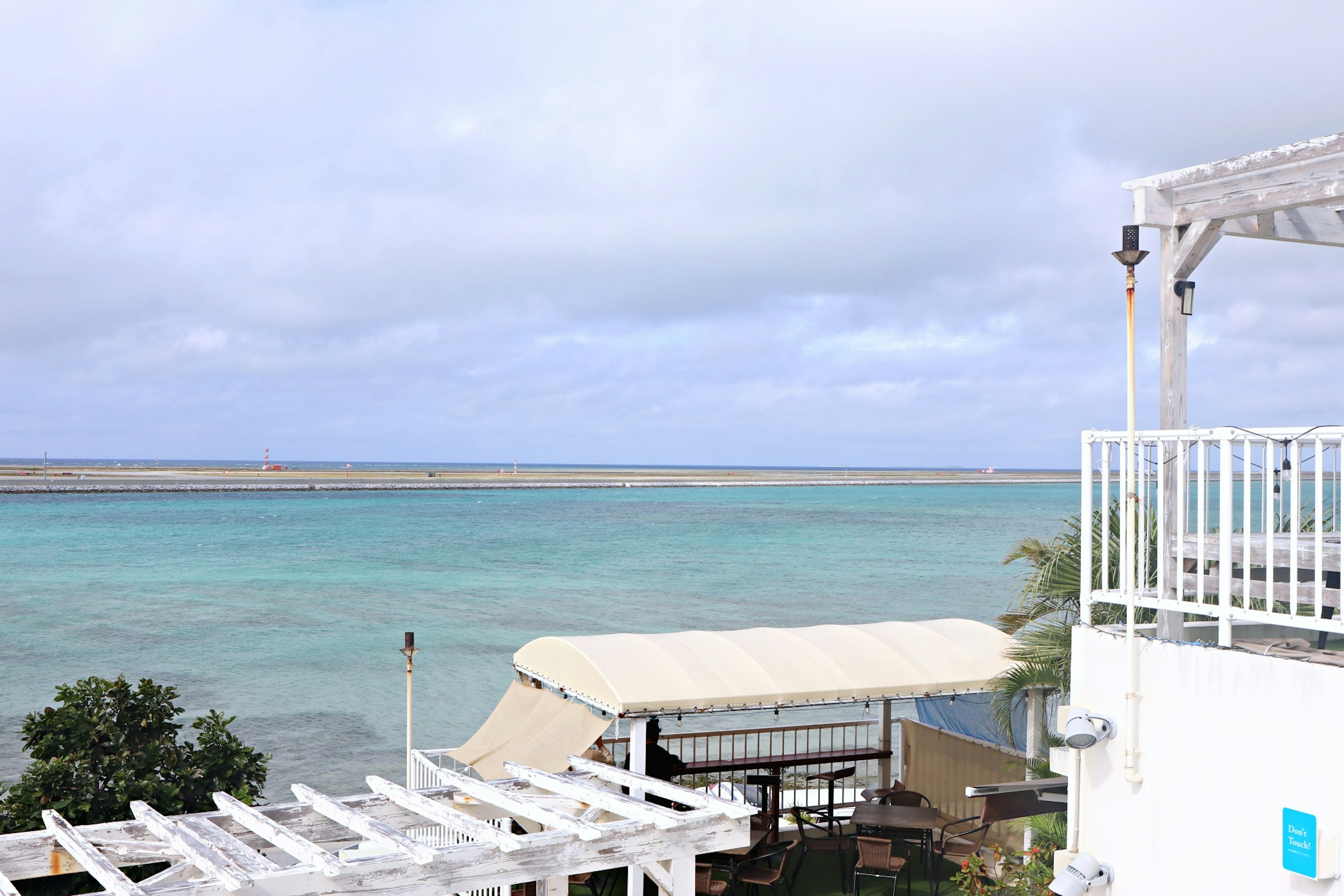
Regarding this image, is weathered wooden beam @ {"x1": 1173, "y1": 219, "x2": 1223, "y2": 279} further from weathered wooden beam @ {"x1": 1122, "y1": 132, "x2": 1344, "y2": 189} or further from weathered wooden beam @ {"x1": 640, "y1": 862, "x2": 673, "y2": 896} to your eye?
weathered wooden beam @ {"x1": 640, "y1": 862, "x2": 673, "y2": 896}

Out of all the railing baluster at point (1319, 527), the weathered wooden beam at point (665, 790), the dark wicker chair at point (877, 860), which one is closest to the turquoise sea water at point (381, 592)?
the dark wicker chair at point (877, 860)

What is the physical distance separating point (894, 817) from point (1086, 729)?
14.6 ft

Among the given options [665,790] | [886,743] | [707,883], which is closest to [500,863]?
Result: [665,790]

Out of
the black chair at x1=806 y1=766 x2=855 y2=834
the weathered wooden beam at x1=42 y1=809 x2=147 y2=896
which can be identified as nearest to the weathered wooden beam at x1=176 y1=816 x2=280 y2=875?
the weathered wooden beam at x1=42 y1=809 x2=147 y2=896

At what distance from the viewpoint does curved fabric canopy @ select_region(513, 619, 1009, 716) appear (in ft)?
29.9

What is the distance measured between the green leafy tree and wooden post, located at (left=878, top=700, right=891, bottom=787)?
6513mm

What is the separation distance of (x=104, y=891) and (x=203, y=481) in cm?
12269

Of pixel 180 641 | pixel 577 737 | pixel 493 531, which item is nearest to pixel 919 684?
pixel 577 737

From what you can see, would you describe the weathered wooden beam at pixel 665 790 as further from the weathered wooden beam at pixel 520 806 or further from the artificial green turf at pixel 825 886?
the artificial green turf at pixel 825 886

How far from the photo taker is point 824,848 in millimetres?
9992

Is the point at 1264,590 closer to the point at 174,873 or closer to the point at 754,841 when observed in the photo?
the point at 174,873

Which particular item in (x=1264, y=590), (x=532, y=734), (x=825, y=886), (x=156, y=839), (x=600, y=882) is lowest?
(x=825, y=886)

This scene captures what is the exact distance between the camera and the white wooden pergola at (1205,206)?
534 centimetres

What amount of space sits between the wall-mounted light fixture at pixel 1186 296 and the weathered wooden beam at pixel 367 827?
4576mm
